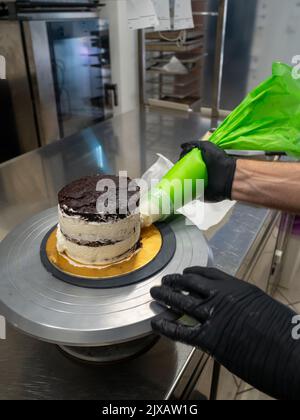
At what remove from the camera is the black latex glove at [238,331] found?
0.51 meters

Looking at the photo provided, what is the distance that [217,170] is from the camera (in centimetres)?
85

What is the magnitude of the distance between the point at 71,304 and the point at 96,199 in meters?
0.19

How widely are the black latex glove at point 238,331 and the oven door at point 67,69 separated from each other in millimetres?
1456

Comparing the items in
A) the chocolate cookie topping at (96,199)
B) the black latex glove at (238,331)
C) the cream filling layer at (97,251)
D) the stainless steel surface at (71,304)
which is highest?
the chocolate cookie topping at (96,199)

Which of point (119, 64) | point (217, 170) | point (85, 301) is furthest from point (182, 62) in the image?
point (85, 301)

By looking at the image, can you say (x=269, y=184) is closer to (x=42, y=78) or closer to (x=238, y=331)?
(x=238, y=331)

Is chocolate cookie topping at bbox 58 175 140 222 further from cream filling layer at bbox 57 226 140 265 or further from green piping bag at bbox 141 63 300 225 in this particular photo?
green piping bag at bbox 141 63 300 225

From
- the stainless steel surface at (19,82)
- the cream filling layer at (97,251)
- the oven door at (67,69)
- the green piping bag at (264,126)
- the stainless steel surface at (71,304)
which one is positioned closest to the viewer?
the stainless steel surface at (71,304)

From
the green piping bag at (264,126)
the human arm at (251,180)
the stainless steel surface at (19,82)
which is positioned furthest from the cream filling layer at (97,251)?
the stainless steel surface at (19,82)

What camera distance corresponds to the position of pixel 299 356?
0.50 meters

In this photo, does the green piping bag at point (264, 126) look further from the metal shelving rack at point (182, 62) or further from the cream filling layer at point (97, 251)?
the metal shelving rack at point (182, 62)

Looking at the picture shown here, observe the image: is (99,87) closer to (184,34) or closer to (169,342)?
(184,34)
